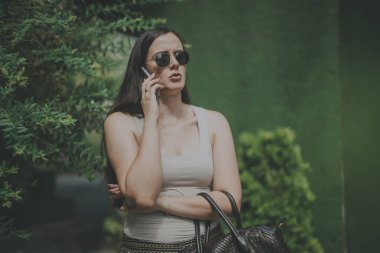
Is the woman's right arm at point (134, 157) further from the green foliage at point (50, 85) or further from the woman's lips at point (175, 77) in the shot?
the green foliage at point (50, 85)

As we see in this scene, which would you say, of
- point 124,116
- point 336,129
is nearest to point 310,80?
point 336,129

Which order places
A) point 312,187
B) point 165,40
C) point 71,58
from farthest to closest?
point 312,187 < point 71,58 < point 165,40

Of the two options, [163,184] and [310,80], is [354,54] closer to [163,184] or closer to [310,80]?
[310,80]

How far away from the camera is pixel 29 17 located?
13.3ft

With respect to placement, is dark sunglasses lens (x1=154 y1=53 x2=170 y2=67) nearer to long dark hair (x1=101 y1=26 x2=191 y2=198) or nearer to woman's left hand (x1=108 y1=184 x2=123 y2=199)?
long dark hair (x1=101 y1=26 x2=191 y2=198)

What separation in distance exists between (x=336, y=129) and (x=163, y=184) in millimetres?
3300

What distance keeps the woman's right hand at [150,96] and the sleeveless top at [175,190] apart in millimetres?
130

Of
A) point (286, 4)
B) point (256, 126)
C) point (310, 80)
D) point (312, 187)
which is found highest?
point (286, 4)

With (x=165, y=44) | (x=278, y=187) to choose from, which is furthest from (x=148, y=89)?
(x=278, y=187)

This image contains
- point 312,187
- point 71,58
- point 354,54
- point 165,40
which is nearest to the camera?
point 165,40

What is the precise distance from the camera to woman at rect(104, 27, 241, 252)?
278cm

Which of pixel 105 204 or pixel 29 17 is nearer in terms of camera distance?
pixel 29 17

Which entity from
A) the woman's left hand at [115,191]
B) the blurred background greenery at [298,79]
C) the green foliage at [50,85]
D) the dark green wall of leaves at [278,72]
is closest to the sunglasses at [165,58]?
the woman's left hand at [115,191]

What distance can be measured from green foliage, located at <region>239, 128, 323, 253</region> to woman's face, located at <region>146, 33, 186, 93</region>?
2.59 meters
